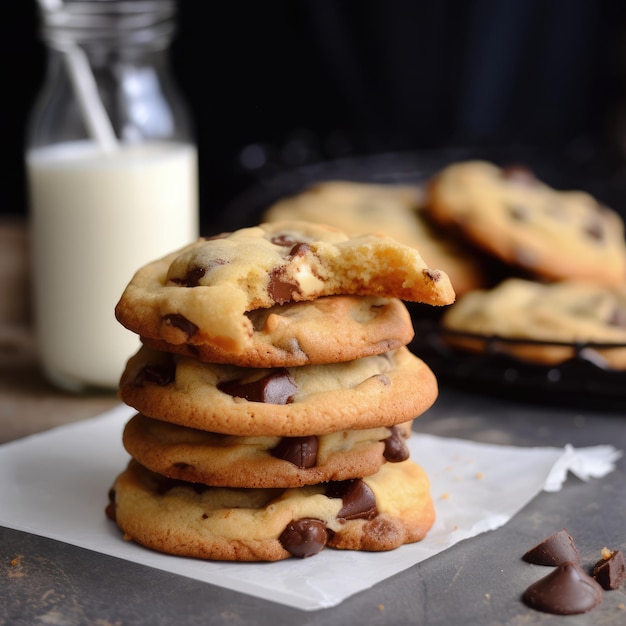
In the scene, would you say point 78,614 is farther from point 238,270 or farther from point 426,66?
point 426,66

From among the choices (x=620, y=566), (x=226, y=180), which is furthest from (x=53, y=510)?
(x=226, y=180)

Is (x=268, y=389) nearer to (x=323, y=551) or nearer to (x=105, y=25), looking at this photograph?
(x=323, y=551)

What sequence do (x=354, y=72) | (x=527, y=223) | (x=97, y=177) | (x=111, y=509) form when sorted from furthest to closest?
(x=354, y=72) < (x=527, y=223) < (x=97, y=177) < (x=111, y=509)

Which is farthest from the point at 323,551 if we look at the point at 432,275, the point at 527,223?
the point at 527,223

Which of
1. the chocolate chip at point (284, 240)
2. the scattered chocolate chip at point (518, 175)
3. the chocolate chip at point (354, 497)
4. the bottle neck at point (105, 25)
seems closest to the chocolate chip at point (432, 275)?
the chocolate chip at point (284, 240)

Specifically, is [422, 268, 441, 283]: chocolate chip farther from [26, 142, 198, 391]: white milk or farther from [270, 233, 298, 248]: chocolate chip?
[26, 142, 198, 391]: white milk

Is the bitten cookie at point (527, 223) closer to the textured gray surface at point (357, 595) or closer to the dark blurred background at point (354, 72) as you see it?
the textured gray surface at point (357, 595)

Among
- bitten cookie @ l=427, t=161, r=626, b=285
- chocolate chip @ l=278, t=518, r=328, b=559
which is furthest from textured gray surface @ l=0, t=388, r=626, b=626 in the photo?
bitten cookie @ l=427, t=161, r=626, b=285
